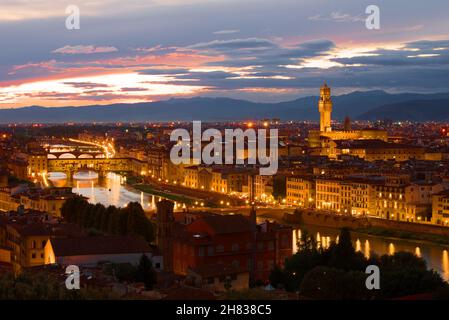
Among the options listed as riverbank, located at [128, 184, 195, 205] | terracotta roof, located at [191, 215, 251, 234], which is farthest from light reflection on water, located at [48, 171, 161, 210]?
terracotta roof, located at [191, 215, 251, 234]

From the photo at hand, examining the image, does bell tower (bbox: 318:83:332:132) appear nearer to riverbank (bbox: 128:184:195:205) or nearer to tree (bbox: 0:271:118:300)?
riverbank (bbox: 128:184:195:205)

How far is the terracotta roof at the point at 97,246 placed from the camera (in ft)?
28.4

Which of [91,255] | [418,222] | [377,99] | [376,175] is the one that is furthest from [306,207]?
[377,99]

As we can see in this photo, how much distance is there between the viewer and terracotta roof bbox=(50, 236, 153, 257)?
8.65 metres

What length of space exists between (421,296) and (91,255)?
3.30m

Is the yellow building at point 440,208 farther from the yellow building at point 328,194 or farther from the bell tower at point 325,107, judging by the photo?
the bell tower at point 325,107

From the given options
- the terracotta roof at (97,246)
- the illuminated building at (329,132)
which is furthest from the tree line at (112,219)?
the illuminated building at (329,132)

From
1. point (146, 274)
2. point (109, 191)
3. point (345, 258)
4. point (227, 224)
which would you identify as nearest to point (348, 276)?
point (345, 258)

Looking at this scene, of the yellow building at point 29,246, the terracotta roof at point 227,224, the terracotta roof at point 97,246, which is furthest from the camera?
the yellow building at point 29,246

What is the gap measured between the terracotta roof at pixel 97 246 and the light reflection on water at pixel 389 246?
3363mm

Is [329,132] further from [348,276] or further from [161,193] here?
[348,276]

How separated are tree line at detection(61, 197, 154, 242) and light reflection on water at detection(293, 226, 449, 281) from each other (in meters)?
2.00

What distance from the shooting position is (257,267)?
9430mm

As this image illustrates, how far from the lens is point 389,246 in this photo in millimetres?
13898
